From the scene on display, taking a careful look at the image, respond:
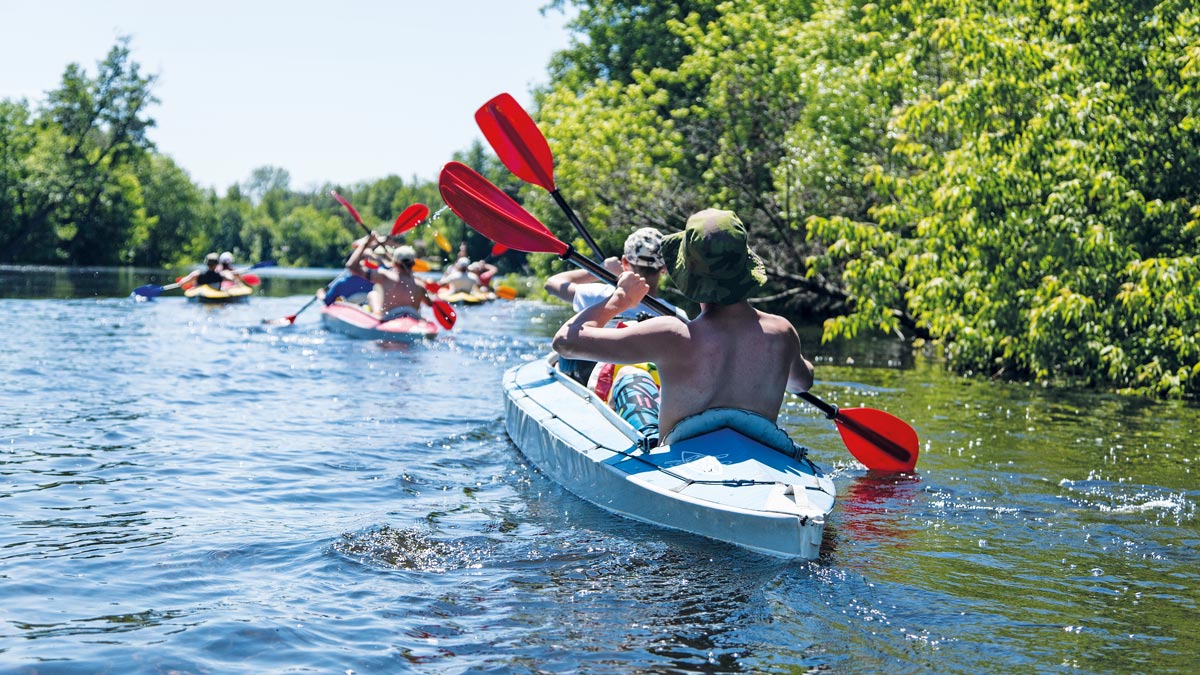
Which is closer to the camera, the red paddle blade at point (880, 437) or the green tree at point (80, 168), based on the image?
the red paddle blade at point (880, 437)

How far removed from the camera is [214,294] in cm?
2302

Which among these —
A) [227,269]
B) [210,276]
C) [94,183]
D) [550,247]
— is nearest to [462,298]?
[227,269]

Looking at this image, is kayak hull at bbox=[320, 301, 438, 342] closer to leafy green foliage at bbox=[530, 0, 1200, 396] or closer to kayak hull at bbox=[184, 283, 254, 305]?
leafy green foliage at bbox=[530, 0, 1200, 396]

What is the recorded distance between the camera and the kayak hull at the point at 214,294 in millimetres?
23031

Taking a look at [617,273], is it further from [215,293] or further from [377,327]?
[215,293]

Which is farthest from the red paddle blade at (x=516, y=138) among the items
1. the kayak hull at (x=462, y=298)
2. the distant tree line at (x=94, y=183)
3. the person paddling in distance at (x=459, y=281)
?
the distant tree line at (x=94, y=183)

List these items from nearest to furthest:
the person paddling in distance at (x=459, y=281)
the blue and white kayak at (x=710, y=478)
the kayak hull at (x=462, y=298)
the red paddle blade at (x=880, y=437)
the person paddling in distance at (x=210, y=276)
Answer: the blue and white kayak at (x=710, y=478) → the red paddle blade at (x=880, y=437) → the person paddling in distance at (x=210, y=276) → the kayak hull at (x=462, y=298) → the person paddling in distance at (x=459, y=281)

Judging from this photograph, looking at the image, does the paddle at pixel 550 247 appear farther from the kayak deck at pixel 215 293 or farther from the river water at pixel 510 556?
the kayak deck at pixel 215 293

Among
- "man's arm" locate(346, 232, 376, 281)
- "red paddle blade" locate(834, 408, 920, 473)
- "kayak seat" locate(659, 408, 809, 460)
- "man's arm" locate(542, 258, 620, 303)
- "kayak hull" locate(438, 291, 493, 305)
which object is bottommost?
"red paddle blade" locate(834, 408, 920, 473)

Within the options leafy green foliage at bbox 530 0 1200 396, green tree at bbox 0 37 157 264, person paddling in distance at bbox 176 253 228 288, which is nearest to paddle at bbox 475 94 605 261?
leafy green foliage at bbox 530 0 1200 396

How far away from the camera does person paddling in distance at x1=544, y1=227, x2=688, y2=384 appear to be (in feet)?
20.3

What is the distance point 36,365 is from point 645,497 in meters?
8.78

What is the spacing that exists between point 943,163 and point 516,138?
7.45 metres

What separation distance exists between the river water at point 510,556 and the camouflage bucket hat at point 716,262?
107 centimetres
